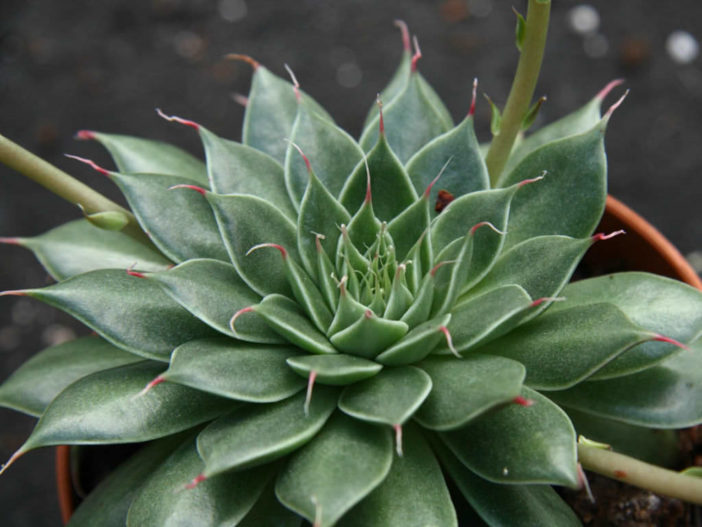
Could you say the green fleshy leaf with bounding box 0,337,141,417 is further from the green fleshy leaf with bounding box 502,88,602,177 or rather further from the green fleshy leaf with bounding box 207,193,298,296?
the green fleshy leaf with bounding box 502,88,602,177

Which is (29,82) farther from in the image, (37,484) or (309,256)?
(309,256)

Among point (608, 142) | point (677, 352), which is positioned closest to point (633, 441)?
point (677, 352)

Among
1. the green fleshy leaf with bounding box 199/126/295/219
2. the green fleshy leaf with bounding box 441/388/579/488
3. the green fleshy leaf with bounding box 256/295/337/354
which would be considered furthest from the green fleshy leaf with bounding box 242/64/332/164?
the green fleshy leaf with bounding box 441/388/579/488

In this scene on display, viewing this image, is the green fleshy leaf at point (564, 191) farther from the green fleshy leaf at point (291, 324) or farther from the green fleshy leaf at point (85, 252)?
the green fleshy leaf at point (85, 252)

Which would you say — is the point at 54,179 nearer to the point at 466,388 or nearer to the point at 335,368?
the point at 335,368

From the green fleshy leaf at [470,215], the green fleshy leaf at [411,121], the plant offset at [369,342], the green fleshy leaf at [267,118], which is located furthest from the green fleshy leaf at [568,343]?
the green fleshy leaf at [267,118]

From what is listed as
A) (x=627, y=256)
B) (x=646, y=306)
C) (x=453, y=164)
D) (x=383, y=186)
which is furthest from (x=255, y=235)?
(x=627, y=256)
